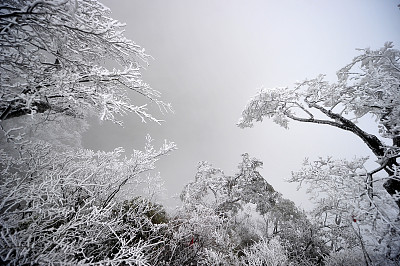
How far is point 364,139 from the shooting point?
4582 millimetres

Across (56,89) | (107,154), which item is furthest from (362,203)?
(107,154)

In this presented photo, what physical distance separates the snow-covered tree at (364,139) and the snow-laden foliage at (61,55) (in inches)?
159

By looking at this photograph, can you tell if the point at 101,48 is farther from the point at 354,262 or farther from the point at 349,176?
the point at 354,262

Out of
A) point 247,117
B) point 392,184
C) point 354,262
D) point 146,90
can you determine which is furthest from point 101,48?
point 354,262

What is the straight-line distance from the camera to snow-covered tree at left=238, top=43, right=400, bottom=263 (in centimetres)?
311

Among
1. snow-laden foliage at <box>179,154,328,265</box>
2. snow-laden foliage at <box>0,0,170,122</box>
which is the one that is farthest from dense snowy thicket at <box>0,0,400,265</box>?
snow-laden foliage at <box>179,154,328,265</box>

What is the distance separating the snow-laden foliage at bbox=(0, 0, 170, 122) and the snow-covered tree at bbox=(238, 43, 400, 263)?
4050 millimetres

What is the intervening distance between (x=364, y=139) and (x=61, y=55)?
6.97 m

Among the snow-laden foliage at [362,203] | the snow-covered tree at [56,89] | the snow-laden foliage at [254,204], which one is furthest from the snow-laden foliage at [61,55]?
the snow-laden foliage at [254,204]

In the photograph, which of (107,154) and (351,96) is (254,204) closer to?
(351,96)

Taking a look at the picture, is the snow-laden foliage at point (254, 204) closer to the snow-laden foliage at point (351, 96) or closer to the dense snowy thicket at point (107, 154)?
the dense snowy thicket at point (107, 154)

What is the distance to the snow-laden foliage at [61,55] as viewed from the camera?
194 cm

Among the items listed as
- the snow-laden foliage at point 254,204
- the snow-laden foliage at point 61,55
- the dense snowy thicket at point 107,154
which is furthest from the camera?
the snow-laden foliage at point 254,204

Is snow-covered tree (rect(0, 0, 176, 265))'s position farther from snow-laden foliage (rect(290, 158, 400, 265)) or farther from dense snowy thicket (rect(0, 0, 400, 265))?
snow-laden foliage (rect(290, 158, 400, 265))
